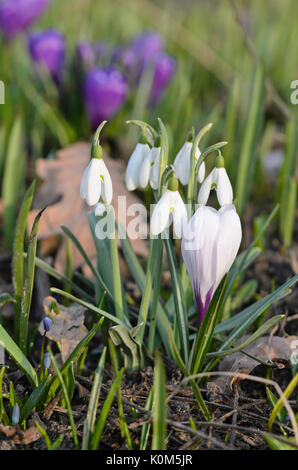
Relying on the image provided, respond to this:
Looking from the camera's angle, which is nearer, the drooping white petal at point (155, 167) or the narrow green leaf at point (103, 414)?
the narrow green leaf at point (103, 414)

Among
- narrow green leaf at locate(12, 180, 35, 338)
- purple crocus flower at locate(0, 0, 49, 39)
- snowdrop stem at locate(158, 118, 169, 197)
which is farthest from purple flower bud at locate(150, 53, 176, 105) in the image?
snowdrop stem at locate(158, 118, 169, 197)

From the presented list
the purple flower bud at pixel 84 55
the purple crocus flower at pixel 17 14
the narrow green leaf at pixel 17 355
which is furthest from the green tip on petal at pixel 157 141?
the purple crocus flower at pixel 17 14

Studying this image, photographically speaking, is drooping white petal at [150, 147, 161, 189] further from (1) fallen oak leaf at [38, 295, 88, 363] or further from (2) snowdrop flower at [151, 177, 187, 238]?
(1) fallen oak leaf at [38, 295, 88, 363]

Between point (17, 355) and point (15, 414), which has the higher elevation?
point (17, 355)

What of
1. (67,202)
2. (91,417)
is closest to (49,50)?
(67,202)

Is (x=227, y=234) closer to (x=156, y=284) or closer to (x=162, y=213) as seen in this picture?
(x=162, y=213)

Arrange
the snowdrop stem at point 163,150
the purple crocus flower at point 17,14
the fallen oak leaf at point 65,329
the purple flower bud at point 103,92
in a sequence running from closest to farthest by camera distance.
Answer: the snowdrop stem at point 163,150 < the fallen oak leaf at point 65,329 < the purple flower bud at point 103,92 < the purple crocus flower at point 17,14

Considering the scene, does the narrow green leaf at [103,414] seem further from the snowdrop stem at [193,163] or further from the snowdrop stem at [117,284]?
the snowdrop stem at [193,163]
